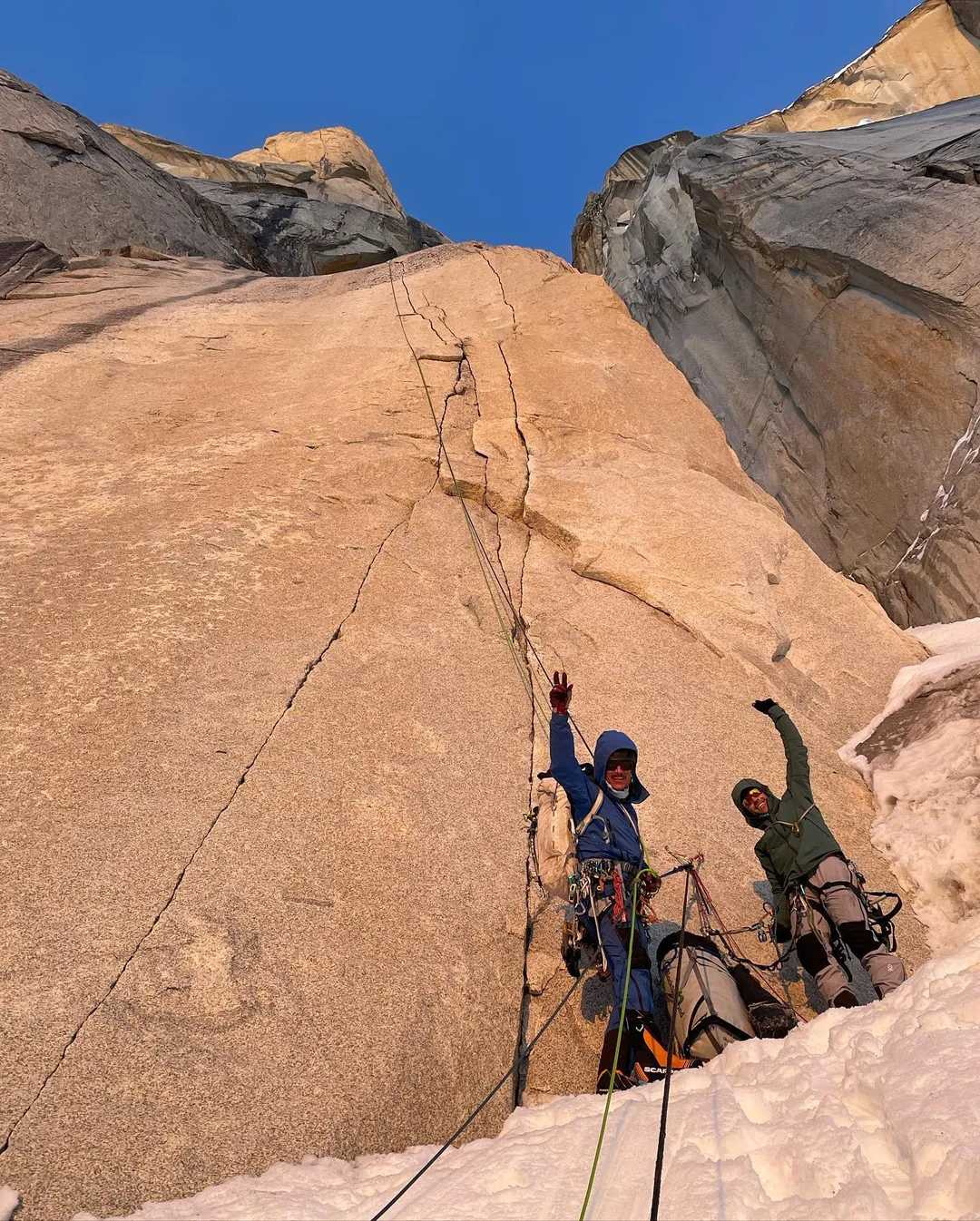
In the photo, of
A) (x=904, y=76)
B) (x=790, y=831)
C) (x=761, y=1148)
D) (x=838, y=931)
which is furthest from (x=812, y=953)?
(x=904, y=76)

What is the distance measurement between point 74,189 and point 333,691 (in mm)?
18580

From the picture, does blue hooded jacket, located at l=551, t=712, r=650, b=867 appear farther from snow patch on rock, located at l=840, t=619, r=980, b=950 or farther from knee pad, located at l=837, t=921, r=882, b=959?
snow patch on rock, located at l=840, t=619, r=980, b=950

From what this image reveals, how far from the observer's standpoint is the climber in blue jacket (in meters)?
3.97

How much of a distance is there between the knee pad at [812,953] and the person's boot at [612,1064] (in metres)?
1.27

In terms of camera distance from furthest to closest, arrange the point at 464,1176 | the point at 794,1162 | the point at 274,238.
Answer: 1. the point at 274,238
2. the point at 464,1176
3. the point at 794,1162

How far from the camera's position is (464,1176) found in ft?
9.65

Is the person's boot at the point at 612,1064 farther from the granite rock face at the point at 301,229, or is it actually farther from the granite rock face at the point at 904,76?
the granite rock face at the point at 904,76

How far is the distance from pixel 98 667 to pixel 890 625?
7400mm

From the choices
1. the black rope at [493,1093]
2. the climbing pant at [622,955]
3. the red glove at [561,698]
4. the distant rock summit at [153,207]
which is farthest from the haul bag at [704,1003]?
the distant rock summit at [153,207]

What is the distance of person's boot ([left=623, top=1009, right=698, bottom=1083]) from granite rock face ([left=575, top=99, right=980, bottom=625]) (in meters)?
9.93

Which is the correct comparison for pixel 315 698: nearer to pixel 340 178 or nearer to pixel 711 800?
pixel 711 800

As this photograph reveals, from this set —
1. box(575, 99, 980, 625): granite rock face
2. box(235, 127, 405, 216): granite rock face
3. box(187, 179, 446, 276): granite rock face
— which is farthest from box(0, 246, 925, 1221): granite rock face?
box(235, 127, 405, 216): granite rock face

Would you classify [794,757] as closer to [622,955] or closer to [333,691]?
[622,955]

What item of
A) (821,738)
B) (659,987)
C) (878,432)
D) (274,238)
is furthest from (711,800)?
(274,238)
